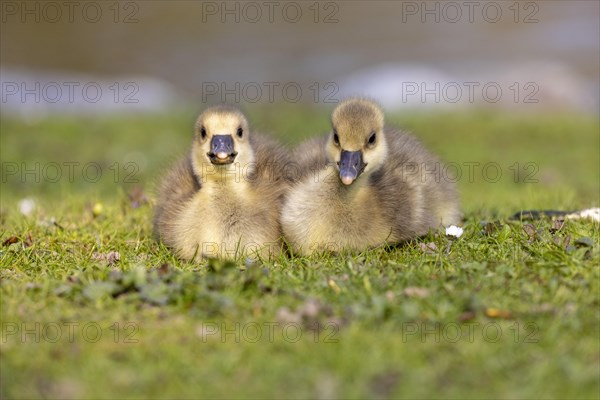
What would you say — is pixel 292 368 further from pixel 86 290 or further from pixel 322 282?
pixel 86 290

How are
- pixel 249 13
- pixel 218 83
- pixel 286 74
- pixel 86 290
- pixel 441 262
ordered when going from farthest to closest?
pixel 249 13 → pixel 286 74 → pixel 218 83 → pixel 441 262 → pixel 86 290

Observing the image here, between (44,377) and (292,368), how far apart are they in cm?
101

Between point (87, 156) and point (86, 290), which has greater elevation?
point (87, 156)

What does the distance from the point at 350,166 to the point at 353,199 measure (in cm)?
32

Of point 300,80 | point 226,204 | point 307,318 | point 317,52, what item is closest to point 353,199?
point 226,204

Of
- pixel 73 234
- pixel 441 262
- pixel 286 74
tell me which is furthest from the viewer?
pixel 286 74

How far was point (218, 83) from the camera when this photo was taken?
66.3 ft

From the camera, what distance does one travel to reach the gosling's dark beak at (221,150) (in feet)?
16.7

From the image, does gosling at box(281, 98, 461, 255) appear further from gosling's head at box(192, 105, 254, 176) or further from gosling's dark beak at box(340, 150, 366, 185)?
gosling's head at box(192, 105, 254, 176)

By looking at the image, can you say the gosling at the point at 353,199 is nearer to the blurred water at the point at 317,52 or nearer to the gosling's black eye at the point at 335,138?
the gosling's black eye at the point at 335,138

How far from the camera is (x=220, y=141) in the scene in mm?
5129

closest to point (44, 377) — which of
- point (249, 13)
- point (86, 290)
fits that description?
point (86, 290)

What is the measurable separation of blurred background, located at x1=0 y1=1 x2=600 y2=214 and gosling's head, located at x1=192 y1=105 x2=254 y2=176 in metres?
1.02

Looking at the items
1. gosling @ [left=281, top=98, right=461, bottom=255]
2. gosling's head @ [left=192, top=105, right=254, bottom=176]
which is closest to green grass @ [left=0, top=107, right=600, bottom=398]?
gosling @ [left=281, top=98, right=461, bottom=255]
